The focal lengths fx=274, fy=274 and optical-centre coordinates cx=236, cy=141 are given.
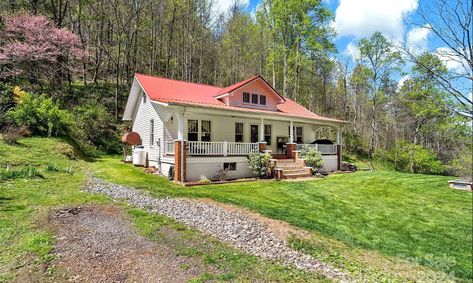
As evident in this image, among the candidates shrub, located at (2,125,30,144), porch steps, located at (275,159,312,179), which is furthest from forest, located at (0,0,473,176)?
porch steps, located at (275,159,312,179)

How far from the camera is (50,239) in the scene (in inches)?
184

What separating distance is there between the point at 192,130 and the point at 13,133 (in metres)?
8.61

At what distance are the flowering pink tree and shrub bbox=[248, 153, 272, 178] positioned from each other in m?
18.3

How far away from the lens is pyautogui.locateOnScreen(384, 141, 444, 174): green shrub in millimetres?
25825

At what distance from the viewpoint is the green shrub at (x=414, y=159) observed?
25.8 meters

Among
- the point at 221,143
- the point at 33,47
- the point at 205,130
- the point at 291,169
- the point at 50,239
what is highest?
the point at 33,47

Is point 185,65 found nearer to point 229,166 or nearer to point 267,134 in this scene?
point 267,134

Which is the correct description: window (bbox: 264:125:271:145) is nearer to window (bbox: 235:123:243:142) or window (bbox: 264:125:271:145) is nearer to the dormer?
the dormer

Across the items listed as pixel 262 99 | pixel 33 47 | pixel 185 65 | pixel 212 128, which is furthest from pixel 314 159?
pixel 33 47

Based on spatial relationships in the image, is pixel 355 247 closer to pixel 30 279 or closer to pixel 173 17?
pixel 30 279

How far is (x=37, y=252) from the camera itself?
4191 millimetres

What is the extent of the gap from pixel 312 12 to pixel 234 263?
95.5ft

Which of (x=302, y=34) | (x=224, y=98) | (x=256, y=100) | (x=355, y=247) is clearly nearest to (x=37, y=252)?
(x=355, y=247)

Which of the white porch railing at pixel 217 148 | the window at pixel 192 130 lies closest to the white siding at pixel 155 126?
the window at pixel 192 130
